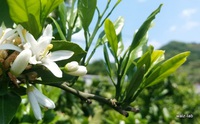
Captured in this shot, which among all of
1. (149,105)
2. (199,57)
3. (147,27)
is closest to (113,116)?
(149,105)

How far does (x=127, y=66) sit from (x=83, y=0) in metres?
0.24

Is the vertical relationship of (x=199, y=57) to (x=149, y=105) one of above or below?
below

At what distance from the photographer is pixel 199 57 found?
179 feet

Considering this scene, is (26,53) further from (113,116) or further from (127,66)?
(113,116)

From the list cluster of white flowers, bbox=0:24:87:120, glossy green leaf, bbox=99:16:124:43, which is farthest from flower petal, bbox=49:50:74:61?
glossy green leaf, bbox=99:16:124:43

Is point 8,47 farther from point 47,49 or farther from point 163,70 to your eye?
point 163,70

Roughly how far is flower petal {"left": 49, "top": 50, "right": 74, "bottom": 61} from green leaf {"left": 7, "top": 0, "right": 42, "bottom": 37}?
2.7 inches

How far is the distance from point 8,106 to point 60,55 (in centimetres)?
16

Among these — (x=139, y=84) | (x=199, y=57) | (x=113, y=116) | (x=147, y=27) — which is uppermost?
(x=147, y=27)

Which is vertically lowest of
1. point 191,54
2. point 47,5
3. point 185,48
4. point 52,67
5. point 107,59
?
point 185,48

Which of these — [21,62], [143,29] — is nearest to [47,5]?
[21,62]

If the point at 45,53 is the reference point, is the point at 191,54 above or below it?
below

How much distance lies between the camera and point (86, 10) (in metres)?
0.98

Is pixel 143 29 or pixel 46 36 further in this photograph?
pixel 143 29
